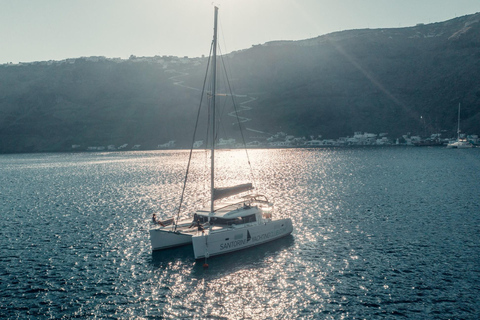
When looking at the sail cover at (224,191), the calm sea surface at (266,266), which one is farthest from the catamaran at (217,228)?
the calm sea surface at (266,266)

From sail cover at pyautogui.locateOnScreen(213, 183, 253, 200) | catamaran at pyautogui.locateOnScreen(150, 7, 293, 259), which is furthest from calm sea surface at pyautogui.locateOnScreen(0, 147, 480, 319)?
sail cover at pyautogui.locateOnScreen(213, 183, 253, 200)

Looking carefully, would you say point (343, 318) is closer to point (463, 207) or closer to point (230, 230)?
point (230, 230)

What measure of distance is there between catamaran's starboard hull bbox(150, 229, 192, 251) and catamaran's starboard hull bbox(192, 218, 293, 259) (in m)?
2.67

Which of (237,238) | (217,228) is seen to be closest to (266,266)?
(237,238)

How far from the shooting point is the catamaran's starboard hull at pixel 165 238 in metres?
34.7

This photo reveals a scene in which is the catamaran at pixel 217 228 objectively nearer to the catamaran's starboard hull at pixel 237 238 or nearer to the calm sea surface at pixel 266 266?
the catamaran's starboard hull at pixel 237 238

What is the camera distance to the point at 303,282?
90.8ft

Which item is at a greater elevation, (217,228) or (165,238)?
(217,228)

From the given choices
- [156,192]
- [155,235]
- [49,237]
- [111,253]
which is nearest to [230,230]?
[155,235]

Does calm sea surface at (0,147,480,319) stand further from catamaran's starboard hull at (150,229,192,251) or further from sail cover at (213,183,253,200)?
sail cover at (213,183,253,200)

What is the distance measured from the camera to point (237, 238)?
3444 centimetres

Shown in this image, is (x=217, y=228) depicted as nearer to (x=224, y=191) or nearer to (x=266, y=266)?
(x=224, y=191)

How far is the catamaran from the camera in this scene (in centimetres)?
3288

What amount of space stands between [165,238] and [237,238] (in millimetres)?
6774
